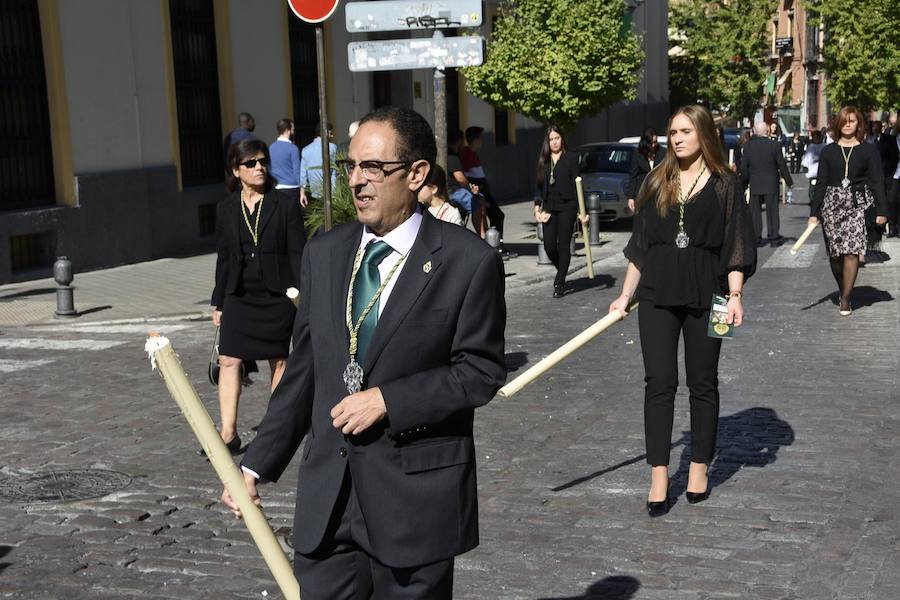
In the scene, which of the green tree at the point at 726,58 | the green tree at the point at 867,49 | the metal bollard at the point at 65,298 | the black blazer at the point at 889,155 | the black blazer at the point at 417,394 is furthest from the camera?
the green tree at the point at 726,58

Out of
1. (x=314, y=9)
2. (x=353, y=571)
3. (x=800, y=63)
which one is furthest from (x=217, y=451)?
(x=800, y=63)

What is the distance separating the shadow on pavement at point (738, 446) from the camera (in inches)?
267

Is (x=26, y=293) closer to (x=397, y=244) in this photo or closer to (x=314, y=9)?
(x=314, y=9)

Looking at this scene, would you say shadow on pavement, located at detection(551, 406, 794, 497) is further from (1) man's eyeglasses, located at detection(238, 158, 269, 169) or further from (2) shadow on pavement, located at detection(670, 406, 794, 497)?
(1) man's eyeglasses, located at detection(238, 158, 269, 169)

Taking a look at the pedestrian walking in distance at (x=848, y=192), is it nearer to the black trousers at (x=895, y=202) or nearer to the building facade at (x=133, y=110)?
the black trousers at (x=895, y=202)

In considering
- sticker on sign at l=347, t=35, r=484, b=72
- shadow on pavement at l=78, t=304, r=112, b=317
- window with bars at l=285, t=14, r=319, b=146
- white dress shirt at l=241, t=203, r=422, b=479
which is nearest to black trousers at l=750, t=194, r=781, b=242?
sticker on sign at l=347, t=35, r=484, b=72

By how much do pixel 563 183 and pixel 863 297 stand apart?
3331mm

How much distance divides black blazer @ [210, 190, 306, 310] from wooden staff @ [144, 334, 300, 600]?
149 inches

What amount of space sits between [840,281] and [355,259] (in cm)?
993

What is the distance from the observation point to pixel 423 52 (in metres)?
12.9

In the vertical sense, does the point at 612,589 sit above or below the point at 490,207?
below

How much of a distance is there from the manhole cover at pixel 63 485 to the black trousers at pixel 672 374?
2771 mm

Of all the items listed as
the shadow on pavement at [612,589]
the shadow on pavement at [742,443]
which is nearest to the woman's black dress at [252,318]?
the shadow on pavement at [742,443]

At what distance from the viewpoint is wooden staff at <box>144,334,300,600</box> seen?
332cm
